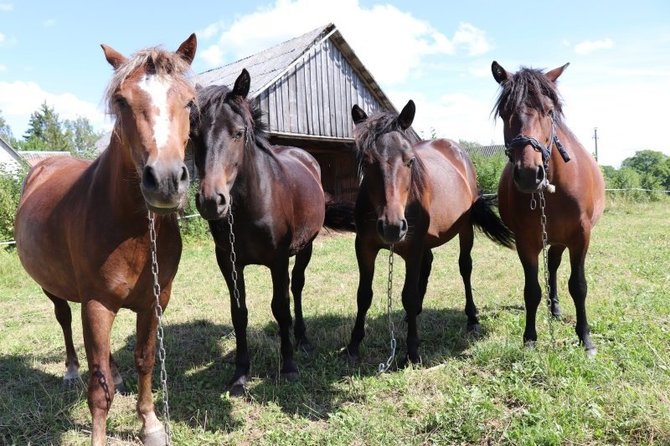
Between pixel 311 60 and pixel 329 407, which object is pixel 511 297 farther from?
pixel 311 60

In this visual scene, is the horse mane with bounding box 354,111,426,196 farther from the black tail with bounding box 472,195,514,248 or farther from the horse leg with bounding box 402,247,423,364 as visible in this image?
the black tail with bounding box 472,195,514,248

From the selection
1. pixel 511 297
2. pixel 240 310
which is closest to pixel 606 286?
pixel 511 297

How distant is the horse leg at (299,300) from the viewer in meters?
4.40

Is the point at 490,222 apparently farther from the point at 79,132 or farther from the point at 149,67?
the point at 79,132

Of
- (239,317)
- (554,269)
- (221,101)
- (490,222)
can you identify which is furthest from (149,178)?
(554,269)

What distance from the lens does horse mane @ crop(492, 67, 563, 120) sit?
325 cm

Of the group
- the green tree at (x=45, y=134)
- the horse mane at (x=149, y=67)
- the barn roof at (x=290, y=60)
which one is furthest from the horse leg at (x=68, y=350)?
the green tree at (x=45, y=134)

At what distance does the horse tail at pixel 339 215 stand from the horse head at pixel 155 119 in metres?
2.99

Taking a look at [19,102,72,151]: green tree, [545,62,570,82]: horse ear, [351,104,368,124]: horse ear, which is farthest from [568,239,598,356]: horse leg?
[19,102,72,151]: green tree

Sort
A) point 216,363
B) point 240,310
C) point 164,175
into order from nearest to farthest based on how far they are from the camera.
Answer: point 164,175, point 240,310, point 216,363

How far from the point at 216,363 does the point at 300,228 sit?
4.81 feet

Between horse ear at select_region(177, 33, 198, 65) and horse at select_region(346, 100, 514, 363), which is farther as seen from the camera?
horse at select_region(346, 100, 514, 363)

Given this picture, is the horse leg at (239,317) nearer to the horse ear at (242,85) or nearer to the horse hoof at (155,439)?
the horse hoof at (155,439)

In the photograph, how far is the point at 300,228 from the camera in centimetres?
406
